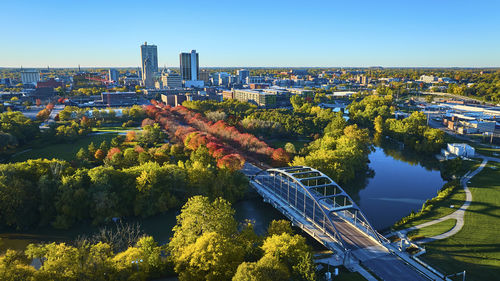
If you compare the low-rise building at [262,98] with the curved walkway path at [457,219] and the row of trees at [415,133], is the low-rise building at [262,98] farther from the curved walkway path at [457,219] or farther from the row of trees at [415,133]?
Answer: the curved walkway path at [457,219]

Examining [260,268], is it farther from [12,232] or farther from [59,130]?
[59,130]

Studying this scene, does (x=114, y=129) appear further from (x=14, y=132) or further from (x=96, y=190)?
(x=96, y=190)

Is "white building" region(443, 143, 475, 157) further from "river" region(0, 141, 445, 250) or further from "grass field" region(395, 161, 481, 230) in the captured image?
"grass field" region(395, 161, 481, 230)

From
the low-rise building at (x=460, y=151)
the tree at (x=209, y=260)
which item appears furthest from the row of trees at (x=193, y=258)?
the low-rise building at (x=460, y=151)

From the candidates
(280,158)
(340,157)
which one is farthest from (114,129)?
(340,157)

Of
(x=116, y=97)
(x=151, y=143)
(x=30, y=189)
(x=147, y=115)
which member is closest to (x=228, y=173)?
(x=30, y=189)

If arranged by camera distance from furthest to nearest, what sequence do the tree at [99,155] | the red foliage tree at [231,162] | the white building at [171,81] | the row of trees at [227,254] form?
the white building at [171,81], the tree at [99,155], the red foliage tree at [231,162], the row of trees at [227,254]
